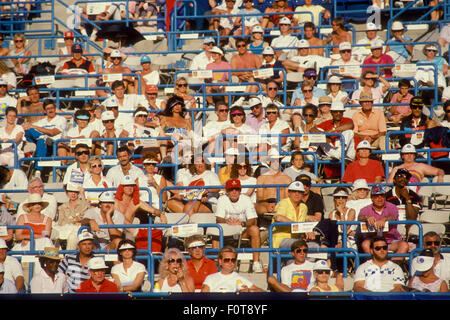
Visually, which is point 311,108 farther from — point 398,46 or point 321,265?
point 321,265

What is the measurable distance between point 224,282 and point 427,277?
211 cm

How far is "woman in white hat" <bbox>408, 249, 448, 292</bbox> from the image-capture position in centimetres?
991

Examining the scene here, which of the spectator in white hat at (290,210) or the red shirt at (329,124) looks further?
the red shirt at (329,124)

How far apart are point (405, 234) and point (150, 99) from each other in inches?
196

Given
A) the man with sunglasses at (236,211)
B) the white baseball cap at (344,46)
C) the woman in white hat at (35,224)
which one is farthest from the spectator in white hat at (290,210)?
the white baseball cap at (344,46)

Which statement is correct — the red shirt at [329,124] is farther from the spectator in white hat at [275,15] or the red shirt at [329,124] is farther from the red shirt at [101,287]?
the red shirt at [101,287]

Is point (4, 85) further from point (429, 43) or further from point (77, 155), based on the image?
point (429, 43)

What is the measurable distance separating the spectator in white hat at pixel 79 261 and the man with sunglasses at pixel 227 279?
1.48 metres

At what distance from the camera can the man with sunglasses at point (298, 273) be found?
1009 cm

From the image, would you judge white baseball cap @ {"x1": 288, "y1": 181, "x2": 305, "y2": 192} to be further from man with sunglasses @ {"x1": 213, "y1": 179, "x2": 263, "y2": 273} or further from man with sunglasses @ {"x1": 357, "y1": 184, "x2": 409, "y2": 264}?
man with sunglasses @ {"x1": 357, "y1": 184, "x2": 409, "y2": 264}

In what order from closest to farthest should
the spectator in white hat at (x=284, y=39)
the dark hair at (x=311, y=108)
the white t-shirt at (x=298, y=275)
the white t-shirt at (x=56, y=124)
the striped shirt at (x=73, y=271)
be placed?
the white t-shirt at (x=298, y=275) < the striped shirt at (x=73, y=271) < the dark hair at (x=311, y=108) < the white t-shirt at (x=56, y=124) < the spectator in white hat at (x=284, y=39)

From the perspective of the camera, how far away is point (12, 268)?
1070 centimetres

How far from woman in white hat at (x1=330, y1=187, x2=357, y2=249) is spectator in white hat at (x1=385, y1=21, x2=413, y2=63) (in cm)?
450

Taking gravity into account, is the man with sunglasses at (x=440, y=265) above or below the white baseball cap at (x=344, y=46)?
below
